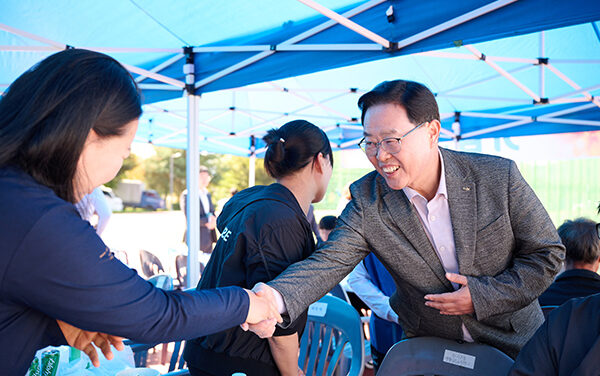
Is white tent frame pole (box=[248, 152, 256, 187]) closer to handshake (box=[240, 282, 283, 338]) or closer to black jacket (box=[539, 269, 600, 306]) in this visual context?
black jacket (box=[539, 269, 600, 306])

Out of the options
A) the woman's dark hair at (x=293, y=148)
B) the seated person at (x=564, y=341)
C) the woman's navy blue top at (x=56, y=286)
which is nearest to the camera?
Result: the woman's navy blue top at (x=56, y=286)

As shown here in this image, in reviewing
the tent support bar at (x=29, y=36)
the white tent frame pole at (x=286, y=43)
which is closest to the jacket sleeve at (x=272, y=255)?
the white tent frame pole at (x=286, y=43)

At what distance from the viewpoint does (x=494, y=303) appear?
4.88 ft

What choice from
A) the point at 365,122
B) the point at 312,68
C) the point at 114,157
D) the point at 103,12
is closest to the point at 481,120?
the point at 312,68

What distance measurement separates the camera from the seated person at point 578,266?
2467 millimetres

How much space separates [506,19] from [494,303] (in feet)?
6.20

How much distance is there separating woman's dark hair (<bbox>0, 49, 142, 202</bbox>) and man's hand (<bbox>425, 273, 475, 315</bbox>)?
1.10 m

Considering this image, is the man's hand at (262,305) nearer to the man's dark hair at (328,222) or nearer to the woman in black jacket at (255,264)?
the woman in black jacket at (255,264)

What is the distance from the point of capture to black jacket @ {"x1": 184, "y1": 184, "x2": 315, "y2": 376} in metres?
1.60

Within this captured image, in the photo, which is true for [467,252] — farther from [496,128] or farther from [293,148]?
[496,128]

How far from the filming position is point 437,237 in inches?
65.2

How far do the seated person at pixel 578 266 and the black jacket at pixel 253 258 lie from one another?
1.63 metres

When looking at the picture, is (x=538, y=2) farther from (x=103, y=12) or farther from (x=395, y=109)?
(x=103, y=12)

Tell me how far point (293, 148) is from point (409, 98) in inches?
20.2
